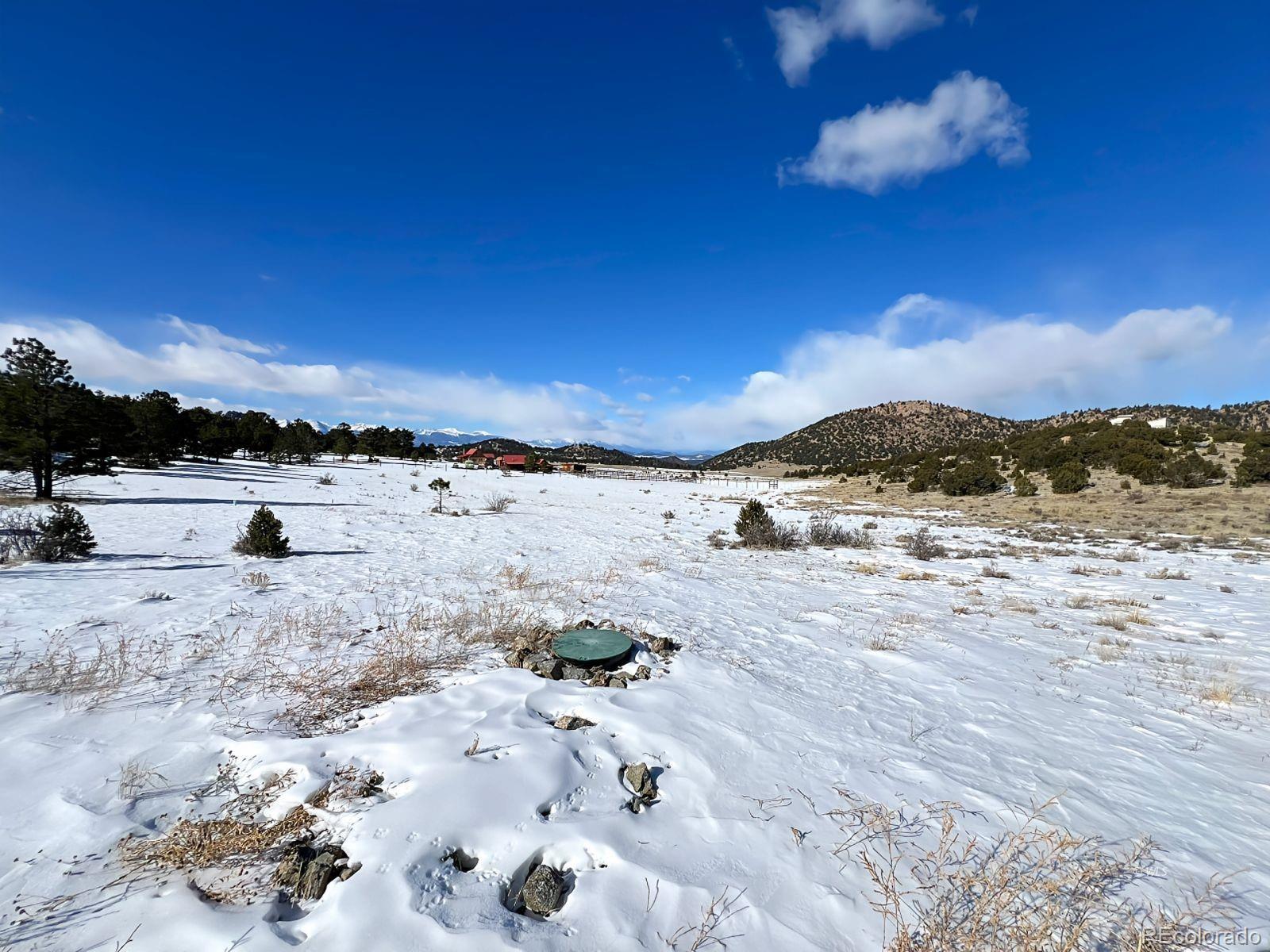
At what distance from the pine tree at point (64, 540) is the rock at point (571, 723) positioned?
11.5 meters

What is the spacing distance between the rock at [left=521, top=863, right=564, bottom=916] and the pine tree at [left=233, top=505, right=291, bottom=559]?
11.2 m

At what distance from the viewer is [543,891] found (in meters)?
2.61

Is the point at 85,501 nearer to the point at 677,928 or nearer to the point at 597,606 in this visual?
the point at 597,606

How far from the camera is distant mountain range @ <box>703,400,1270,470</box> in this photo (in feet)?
262

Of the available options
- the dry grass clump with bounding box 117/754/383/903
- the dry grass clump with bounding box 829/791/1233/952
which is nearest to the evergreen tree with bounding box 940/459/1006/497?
the dry grass clump with bounding box 829/791/1233/952

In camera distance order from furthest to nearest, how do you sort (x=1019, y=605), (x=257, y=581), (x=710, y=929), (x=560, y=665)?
(x=1019, y=605), (x=257, y=581), (x=560, y=665), (x=710, y=929)

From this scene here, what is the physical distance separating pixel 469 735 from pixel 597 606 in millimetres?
4261

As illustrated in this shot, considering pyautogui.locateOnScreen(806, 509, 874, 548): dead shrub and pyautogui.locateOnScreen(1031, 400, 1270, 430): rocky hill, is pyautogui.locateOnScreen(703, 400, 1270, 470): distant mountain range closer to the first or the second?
pyautogui.locateOnScreen(1031, 400, 1270, 430): rocky hill

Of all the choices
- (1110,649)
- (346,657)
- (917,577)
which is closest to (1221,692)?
(1110,649)

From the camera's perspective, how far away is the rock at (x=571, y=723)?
421 cm

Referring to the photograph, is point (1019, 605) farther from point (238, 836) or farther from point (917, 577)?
point (238, 836)

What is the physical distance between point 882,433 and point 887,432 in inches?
31.5

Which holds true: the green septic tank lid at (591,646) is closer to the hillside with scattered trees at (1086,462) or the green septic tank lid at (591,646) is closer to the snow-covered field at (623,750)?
the snow-covered field at (623,750)

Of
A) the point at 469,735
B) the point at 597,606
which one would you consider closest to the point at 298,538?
the point at 597,606
